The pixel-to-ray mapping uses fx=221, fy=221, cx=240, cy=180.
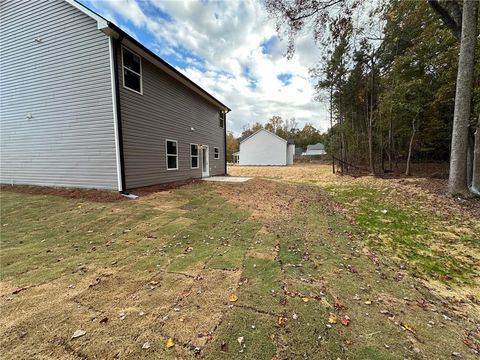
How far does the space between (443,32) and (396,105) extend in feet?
12.2

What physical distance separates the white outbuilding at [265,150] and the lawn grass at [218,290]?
93.3 ft

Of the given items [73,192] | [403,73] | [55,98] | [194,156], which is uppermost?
[403,73]

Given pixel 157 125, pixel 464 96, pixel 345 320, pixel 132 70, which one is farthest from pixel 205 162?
pixel 345 320

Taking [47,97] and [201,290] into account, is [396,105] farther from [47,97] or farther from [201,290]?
[47,97]

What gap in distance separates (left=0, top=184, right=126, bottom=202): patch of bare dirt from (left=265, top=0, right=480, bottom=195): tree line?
8820 millimetres

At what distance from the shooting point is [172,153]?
10.8 m

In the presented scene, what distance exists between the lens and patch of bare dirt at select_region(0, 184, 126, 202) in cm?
706

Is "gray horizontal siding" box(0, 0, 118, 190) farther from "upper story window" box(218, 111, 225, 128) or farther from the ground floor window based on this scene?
"upper story window" box(218, 111, 225, 128)

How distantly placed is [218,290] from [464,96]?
9660mm

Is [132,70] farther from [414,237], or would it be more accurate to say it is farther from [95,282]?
[414,237]

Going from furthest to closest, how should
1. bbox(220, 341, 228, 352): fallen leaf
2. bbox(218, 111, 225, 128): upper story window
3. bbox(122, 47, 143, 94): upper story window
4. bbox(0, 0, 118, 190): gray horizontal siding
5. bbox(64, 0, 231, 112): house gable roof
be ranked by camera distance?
bbox(218, 111, 225, 128): upper story window, bbox(122, 47, 143, 94): upper story window, bbox(0, 0, 118, 190): gray horizontal siding, bbox(64, 0, 231, 112): house gable roof, bbox(220, 341, 228, 352): fallen leaf

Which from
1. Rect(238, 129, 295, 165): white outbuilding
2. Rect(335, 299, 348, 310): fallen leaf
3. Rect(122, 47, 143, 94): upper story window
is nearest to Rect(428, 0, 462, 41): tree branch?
Rect(335, 299, 348, 310): fallen leaf

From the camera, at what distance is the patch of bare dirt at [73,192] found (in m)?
7.06

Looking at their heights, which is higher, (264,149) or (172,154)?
(264,149)
